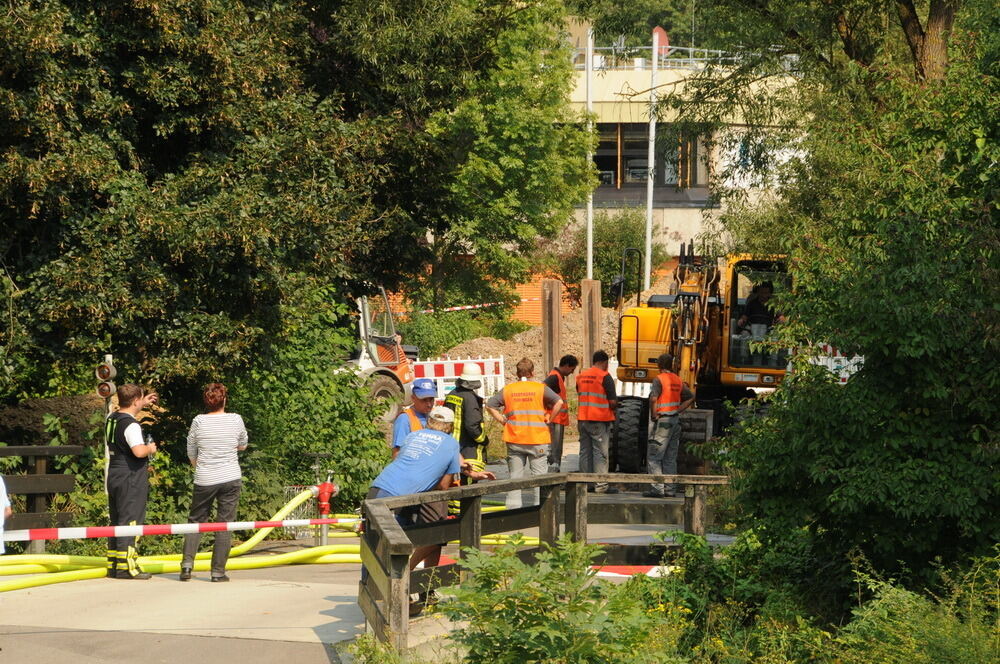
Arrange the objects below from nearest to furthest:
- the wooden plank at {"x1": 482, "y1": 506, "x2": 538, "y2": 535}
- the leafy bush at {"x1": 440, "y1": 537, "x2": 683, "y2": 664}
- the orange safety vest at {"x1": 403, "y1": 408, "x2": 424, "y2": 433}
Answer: the leafy bush at {"x1": 440, "y1": 537, "x2": 683, "y2": 664} < the wooden plank at {"x1": 482, "y1": 506, "x2": 538, "y2": 535} < the orange safety vest at {"x1": 403, "y1": 408, "x2": 424, "y2": 433}

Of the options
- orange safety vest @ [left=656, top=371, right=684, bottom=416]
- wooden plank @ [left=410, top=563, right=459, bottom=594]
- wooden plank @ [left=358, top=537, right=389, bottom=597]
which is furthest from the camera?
orange safety vest @ [left=656, top=371, right=684, bottom=416]

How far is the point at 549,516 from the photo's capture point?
1091 cm

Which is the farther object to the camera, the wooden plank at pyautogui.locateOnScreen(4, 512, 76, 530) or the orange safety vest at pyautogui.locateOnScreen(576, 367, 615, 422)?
the orange safety vest at pyautogui.locateOnScreen(576, 367, 615, 422)

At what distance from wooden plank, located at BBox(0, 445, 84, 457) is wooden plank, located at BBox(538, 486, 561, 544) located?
5.03 m

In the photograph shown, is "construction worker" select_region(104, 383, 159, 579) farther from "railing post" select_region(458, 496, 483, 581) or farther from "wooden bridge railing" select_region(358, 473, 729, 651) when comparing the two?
"railing post" select_region(458, 496, 483, 581)

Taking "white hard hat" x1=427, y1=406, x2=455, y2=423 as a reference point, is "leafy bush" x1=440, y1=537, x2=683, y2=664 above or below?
below

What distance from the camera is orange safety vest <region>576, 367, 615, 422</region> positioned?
701 inches

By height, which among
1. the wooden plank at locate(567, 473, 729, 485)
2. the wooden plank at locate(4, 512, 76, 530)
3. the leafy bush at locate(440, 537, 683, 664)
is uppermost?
the leafy bush at locate(440, 537, 683, 664)

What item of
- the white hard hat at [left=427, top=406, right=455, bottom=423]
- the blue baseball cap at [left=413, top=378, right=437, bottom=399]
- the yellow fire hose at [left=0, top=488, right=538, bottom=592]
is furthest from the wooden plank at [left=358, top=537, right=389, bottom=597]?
the blue baseball cap at [left=413, top=378, right=437, bottom=399]

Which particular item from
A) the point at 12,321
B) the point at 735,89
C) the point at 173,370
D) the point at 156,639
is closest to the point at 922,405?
the point at 156,639

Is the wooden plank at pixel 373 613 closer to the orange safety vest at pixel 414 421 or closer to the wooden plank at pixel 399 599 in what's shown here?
the wooden plank at pixel 399 599

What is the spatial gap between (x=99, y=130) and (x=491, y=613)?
335 inches

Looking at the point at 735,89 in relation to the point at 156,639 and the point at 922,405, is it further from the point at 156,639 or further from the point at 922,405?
the point at 156,639

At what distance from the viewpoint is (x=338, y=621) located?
9.92 meters
